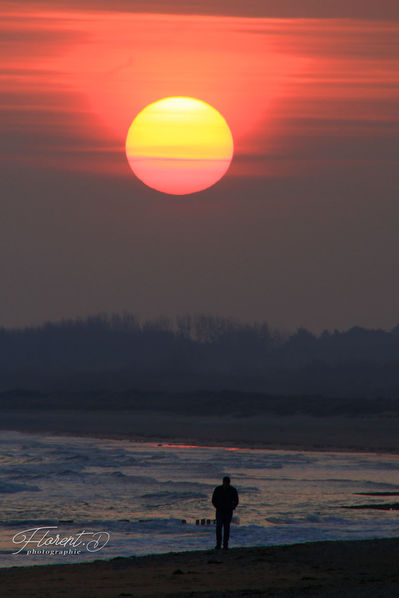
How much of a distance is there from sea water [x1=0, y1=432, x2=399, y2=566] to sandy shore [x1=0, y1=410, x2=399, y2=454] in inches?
270

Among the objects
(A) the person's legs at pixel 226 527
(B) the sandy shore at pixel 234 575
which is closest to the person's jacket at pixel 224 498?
(A) the person's legs at pixel 226 527

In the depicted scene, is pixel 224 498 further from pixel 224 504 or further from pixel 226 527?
pixel 226 527

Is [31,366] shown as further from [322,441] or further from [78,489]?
[78,489]

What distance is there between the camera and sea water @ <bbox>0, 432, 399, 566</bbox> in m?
24.7

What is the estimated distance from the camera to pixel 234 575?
1900 cm

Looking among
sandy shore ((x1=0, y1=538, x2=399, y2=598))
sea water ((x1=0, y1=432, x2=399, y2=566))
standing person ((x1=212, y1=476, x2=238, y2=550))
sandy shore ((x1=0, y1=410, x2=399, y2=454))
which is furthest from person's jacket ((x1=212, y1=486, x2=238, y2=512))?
sandy shore ((x1=0, y1=410, x2=399, y2=454))

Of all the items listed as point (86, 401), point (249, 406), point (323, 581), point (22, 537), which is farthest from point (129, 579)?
point (86, 401)

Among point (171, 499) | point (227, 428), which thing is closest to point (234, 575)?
point (171, 499)

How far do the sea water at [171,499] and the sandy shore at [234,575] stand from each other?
259cm

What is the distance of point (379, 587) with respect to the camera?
17328 millimetres

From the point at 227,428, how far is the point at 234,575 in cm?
5543

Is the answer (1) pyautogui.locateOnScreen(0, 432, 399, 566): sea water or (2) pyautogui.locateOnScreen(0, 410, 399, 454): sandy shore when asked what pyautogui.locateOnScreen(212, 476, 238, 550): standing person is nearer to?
(1) pyautogui.locateOnScreen(0, 432, 399, 566): sea water

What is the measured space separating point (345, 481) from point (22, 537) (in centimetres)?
1464

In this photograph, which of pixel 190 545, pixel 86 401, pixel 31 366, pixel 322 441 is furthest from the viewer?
pixel 31 366
